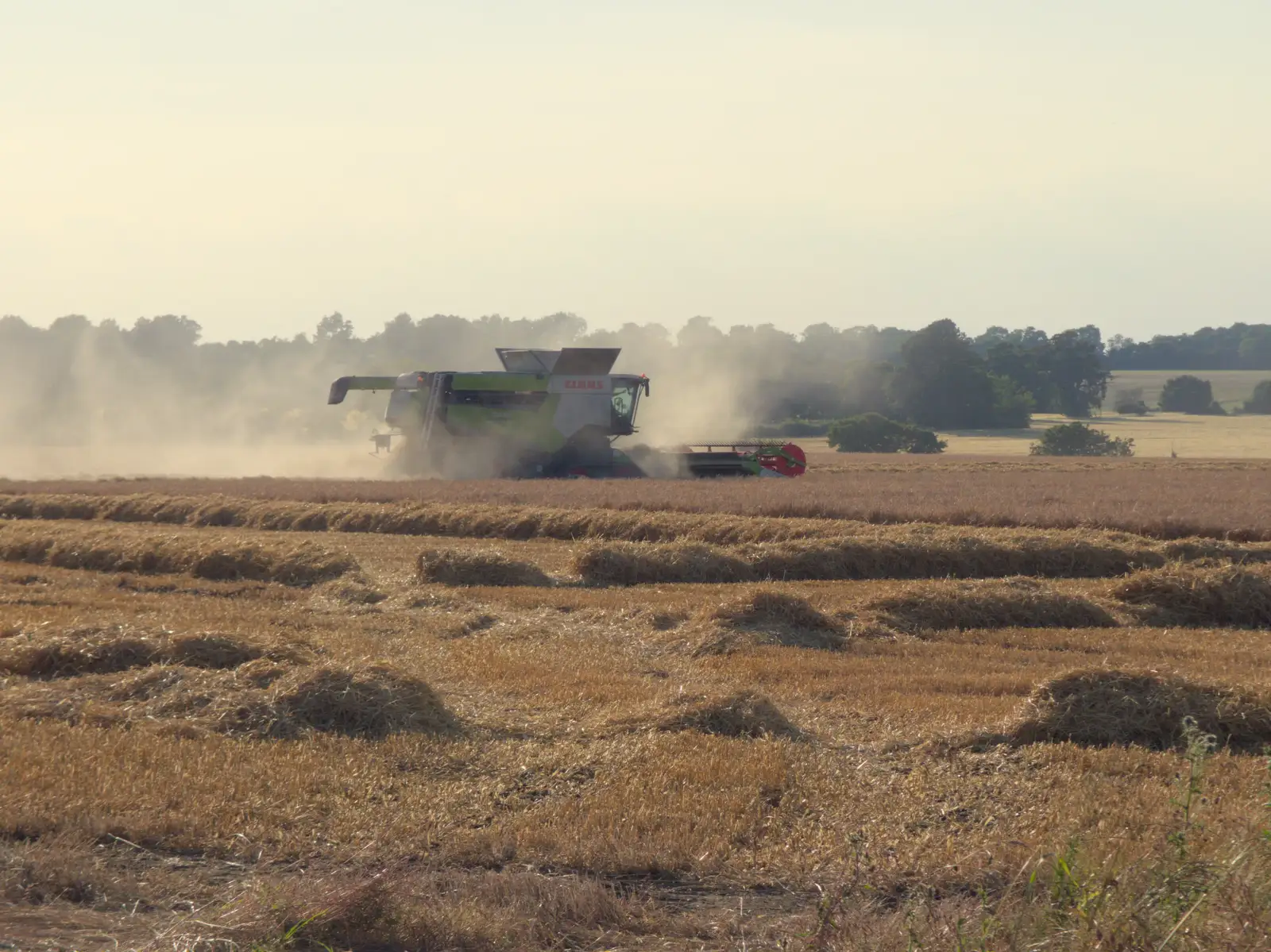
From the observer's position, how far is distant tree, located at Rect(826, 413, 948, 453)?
65.4 m

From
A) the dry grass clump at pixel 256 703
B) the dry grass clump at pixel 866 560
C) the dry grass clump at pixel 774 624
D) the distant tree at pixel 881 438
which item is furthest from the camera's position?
the distant tree at pixel 881 438

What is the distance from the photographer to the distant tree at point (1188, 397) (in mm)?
103188

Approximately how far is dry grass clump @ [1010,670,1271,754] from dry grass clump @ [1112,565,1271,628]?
5.74 m

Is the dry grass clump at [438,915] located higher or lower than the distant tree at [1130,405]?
lower

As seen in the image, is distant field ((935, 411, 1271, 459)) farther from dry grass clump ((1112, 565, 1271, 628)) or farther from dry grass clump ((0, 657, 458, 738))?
dry grass clump ((0, 657, 458, 738))

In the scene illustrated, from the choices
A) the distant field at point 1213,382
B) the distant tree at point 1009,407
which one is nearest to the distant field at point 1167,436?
the distant tree at point 1009,407

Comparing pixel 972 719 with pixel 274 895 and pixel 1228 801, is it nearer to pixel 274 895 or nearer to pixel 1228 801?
pixel 1228 801

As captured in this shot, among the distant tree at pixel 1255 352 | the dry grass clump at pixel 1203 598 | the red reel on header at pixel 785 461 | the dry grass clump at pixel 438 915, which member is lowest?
the dry grass clump at pixel 1203 598

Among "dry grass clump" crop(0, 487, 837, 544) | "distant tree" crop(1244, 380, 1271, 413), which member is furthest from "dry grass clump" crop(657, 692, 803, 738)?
"distant tree" crop(1244, 380, 1271, 413)

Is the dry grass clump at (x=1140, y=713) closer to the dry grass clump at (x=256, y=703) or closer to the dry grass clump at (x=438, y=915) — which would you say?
the dry grass clump at (x=438, y=915)

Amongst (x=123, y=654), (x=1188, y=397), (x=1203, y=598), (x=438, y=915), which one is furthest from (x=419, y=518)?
(x=1188, y=397)

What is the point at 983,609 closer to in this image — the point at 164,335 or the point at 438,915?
the point at 438,915

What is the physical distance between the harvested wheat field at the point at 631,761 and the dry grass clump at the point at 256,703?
3cm

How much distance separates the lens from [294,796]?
6.71 meters
